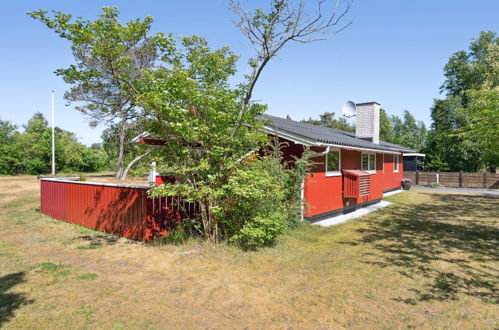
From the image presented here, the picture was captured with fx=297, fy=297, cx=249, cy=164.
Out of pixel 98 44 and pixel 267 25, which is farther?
pixel 267 25

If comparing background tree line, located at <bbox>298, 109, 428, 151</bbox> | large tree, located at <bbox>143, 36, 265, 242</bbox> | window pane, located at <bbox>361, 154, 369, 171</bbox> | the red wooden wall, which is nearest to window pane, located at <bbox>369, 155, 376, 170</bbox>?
window pane, located at <bbox>361, 154, 369, 171</bbox>

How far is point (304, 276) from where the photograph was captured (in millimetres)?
5039

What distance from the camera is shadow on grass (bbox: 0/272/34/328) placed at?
369 cm

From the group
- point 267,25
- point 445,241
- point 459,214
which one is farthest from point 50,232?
point 459,214

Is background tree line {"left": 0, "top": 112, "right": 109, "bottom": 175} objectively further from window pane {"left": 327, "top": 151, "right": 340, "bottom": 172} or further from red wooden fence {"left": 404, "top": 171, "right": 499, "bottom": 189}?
red wooden fence {"left": 404, "top": 171, "right": 499, "bottom": 189}

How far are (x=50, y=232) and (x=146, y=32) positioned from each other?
607 cm

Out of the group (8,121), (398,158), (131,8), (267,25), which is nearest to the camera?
(267,25)

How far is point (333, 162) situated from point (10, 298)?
9.14 meters

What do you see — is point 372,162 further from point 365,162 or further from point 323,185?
point 323,185

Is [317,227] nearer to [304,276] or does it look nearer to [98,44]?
[304,276]

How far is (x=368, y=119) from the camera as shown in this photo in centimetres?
1567

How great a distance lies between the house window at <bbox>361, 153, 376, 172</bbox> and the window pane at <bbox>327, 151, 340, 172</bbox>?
2775mm

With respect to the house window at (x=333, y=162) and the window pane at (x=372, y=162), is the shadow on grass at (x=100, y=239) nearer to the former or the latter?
the house window at (x=333, y=162)

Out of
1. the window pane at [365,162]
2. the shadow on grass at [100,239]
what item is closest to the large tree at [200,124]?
the shadow on grass at [100,239]
